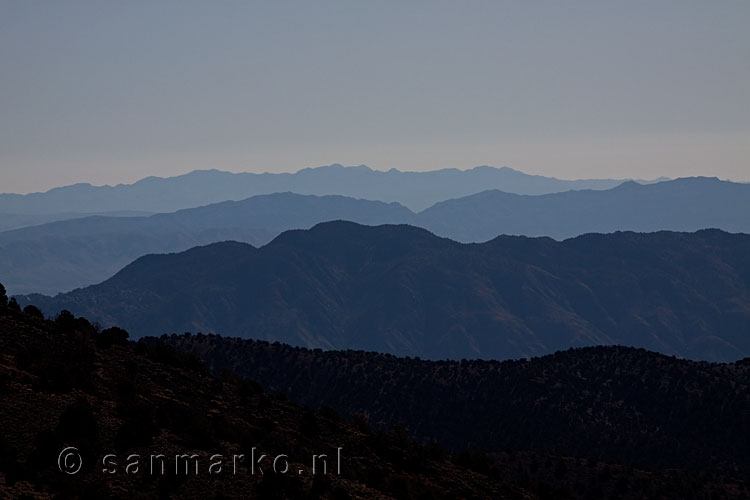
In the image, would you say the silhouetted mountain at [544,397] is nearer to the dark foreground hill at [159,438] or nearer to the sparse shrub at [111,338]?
the dark foreground hill at [159,438]

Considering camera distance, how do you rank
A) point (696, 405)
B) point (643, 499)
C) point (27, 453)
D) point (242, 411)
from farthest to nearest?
point (696, 405)
point (643, 499)
point (242, 411)
point (27, 453)

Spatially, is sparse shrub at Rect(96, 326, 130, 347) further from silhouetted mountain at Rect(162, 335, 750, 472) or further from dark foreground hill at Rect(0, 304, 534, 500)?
silhouetted mountain at Rect(162, 335, 750, 472)

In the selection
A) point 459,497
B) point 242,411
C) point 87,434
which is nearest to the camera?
point 87,434

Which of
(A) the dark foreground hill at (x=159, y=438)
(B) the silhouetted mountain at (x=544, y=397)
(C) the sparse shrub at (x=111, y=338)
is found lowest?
(B) the silhouetted mountain at (x=544, y=397)

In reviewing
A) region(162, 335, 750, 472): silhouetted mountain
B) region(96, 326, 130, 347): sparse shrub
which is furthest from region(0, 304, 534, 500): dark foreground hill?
region(162, 335, 750, 472): silhouetted mountain

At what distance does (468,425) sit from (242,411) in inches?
2566

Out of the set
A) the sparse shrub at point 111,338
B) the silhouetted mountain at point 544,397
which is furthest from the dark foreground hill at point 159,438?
the silhouetted mountain at point 544,397

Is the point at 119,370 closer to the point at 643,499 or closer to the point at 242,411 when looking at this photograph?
the point at 242,411

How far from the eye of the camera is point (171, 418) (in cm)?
3162

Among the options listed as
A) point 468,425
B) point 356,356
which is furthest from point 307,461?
point 356,356

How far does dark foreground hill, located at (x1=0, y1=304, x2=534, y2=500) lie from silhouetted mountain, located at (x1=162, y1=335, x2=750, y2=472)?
163ft

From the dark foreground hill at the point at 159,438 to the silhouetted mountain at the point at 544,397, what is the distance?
163 ft

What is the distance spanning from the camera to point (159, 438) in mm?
29875

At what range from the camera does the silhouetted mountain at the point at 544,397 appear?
9119 centimetres
